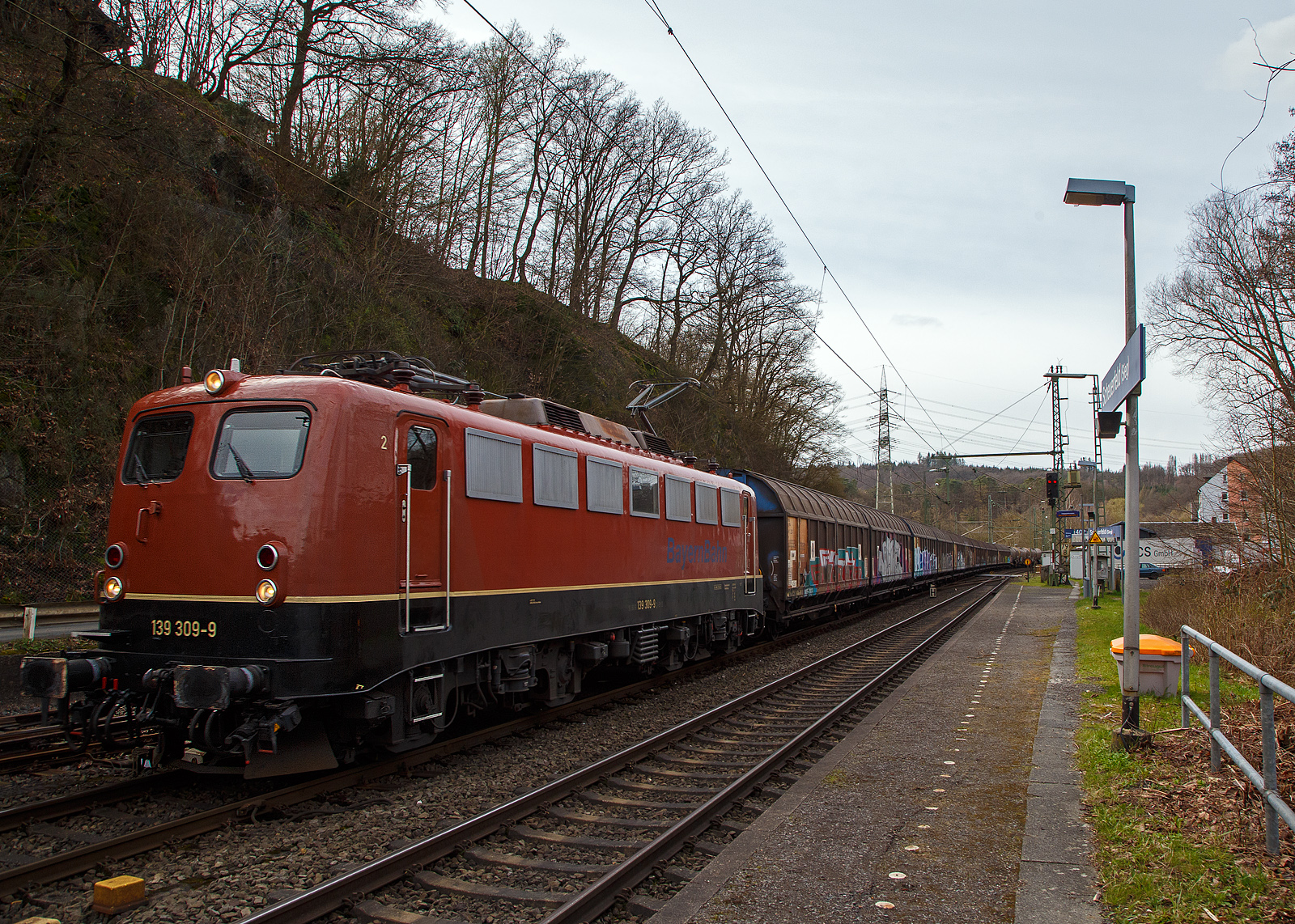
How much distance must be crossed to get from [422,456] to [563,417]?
329 cm

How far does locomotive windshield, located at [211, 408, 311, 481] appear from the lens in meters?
6.77

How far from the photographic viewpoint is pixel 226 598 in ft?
21.5

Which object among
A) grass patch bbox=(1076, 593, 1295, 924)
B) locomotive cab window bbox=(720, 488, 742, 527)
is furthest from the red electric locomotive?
locomotive cab window bbox=(720, 488, 742, 527)

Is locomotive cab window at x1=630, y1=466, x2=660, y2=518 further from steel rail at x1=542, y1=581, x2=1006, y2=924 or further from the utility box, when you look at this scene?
the utility box

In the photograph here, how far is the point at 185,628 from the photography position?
6.66m

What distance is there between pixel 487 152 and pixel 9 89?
1812cm

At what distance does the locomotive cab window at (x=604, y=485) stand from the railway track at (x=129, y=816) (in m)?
3.53

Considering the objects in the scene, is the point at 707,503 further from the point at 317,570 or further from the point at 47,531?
Result: the point at 47,531

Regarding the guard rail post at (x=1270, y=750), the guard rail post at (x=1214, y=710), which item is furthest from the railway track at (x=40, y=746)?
the guard rail post at (x=1214, y=710)

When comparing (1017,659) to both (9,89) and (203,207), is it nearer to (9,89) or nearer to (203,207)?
(203,207)

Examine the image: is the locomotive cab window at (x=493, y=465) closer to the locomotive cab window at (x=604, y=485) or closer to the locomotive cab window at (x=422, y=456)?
the locomotive cab window at (x=422, y=456)

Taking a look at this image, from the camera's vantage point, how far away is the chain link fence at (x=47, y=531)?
14570 millimetres

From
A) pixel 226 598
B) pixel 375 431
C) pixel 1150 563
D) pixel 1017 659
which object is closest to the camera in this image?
pixel 226 598

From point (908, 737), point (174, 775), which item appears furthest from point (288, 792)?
point (908, 737)
